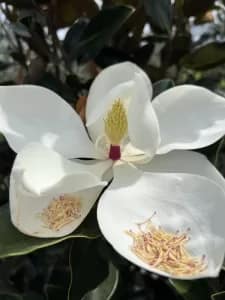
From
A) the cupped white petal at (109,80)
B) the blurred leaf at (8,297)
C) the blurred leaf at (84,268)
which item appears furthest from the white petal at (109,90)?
the blurred leaf at (8,297)

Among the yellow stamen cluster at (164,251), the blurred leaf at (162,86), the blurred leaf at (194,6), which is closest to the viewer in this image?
the yellow stamen cluster at (164,251)

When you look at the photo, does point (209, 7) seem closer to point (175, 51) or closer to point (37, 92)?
point (175, 51)

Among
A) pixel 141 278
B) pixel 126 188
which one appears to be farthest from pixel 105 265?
pixel 141 278

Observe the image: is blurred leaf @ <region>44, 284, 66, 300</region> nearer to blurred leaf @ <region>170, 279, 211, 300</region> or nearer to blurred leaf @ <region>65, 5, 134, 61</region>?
blurred leaf @ <region>170, 279, 211, 300</region>

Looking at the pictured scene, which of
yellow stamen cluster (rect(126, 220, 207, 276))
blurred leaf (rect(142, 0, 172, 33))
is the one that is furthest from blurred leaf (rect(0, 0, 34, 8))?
yellow stamen cluster (rect(126, 220, 207, 276))

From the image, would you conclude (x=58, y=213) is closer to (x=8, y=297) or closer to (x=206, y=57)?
(x=8, y=297)

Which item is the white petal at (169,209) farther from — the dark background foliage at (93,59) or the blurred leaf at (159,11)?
the blurred leaf at (159,11)

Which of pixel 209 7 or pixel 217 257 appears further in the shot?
pixel 209 7
